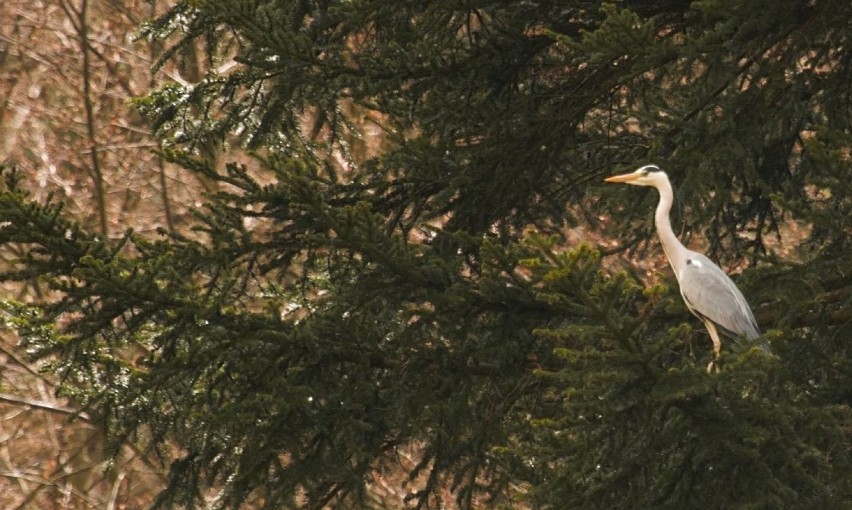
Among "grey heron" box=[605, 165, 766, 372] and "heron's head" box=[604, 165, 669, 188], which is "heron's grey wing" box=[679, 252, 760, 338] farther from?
"heron's head" box=[604, 165, 669, 188]

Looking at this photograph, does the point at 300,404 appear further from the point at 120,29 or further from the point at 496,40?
the point at 120,29

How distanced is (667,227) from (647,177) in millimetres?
261

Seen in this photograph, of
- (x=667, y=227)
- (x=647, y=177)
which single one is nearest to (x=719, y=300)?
(x=667, y=227)

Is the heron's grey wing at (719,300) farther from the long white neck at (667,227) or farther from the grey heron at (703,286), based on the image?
the long white neck at (667,227)

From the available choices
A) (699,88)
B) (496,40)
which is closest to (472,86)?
(496,40)

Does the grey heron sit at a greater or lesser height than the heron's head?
lesser

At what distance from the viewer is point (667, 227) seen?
7.09m

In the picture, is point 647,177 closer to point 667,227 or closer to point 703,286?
point 667,227

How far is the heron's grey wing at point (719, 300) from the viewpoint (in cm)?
689

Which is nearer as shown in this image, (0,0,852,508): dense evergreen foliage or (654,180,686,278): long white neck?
(0,0,852,508): dense evergreen foliage

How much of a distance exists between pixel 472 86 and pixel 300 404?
1958 millimetres

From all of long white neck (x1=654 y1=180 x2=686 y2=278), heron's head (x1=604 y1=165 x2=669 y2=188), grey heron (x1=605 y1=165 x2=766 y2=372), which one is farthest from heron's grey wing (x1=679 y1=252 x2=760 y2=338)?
heron's head (x1=604 y1=165 x2=669 y2=188)

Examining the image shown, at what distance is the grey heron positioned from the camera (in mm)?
6902

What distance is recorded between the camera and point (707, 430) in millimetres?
5105
